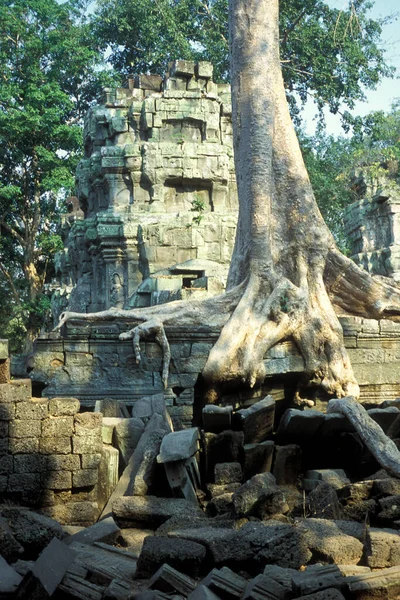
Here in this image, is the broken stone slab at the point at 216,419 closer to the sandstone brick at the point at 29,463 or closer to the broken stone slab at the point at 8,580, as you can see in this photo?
the sandstone brick at the point at 29,463

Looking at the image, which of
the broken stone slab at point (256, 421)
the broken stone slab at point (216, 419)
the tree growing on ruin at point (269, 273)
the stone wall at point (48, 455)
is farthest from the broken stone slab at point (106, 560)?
the tree growing on ruin at point (269, 273)

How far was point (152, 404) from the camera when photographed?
20.9 feet

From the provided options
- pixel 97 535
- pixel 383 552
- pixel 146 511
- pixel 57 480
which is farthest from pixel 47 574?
pixel 57 480

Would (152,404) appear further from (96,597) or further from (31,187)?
(31,187)

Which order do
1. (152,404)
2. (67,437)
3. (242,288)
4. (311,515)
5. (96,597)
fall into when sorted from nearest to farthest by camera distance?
(96,597), (311,515), (67,437), (152,404), (242,288)

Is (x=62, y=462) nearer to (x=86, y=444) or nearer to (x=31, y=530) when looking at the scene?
(x=86, y=444)

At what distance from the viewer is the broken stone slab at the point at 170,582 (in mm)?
3469

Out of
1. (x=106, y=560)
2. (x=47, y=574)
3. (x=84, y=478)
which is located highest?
(x=84, y=478)

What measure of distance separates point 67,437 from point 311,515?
5.14 feet

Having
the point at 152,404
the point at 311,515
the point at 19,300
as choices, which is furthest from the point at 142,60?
the point at 311,515

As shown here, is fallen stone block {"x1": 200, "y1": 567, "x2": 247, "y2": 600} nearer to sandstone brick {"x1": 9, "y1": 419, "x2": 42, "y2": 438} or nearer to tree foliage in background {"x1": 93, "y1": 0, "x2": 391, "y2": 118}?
sandstone brick {"x1": 9, "y1": 419, "x2": 42, "y2": 438}

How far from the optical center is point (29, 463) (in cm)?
499

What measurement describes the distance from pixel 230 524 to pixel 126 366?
12.2 feet

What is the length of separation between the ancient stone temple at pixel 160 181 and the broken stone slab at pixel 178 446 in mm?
9626
